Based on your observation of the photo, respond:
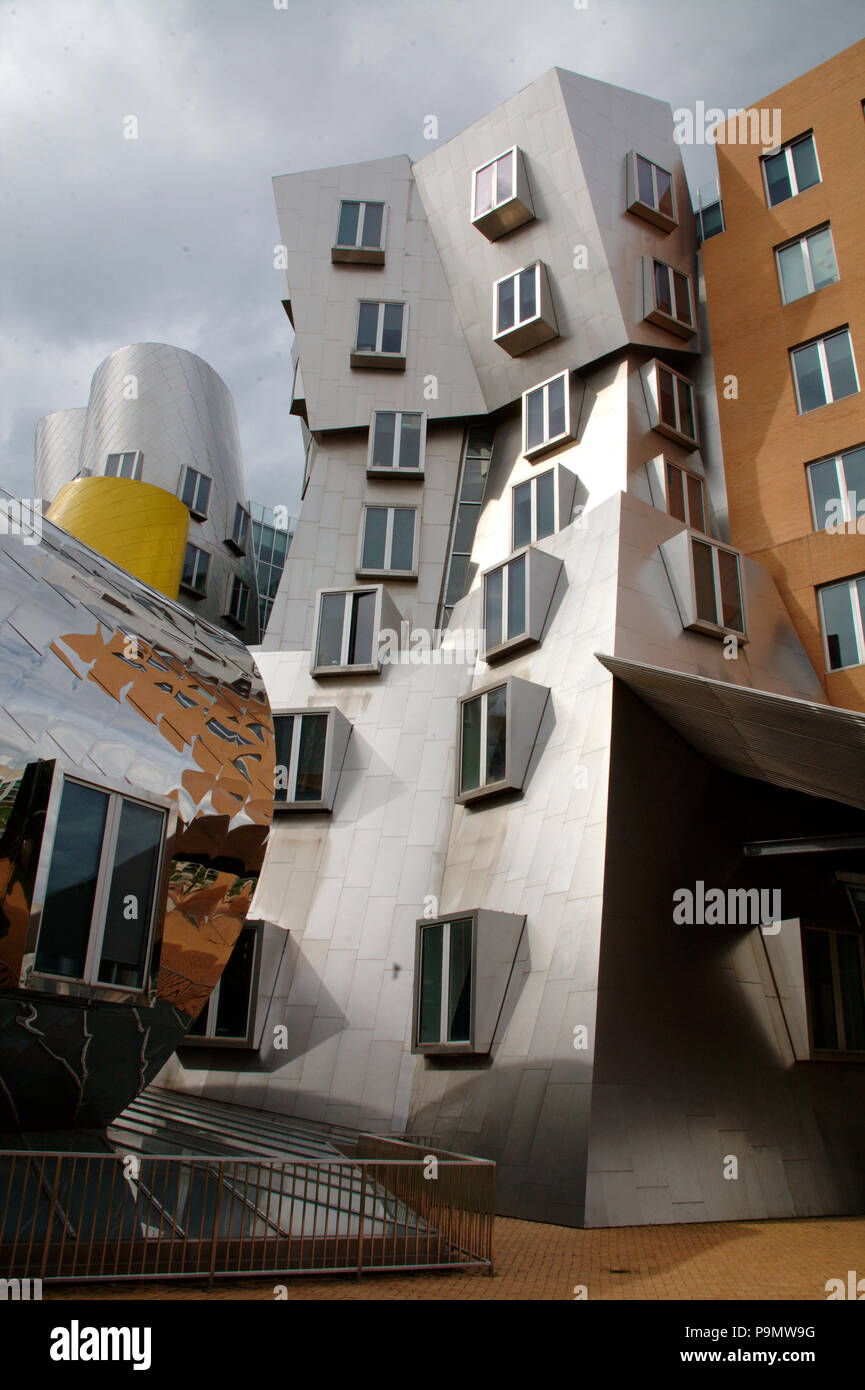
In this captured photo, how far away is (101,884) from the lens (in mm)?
10055

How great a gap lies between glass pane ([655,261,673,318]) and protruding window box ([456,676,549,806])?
33.9 ft

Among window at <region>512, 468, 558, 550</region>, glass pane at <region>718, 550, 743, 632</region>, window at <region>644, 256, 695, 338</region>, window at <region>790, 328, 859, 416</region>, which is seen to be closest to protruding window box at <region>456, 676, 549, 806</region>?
glass pane at <region>718, 550, 743, 632</region>

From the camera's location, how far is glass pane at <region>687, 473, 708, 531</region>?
67.8 feet

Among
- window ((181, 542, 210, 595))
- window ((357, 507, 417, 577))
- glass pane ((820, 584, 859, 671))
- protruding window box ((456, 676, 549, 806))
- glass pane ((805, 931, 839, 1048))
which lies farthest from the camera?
window ((181, 542, 210, 595))

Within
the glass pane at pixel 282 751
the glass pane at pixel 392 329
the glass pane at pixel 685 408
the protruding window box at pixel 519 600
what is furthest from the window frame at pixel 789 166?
the glass pane at pixel 282 751

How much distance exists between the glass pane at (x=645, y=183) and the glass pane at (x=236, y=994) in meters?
18.8

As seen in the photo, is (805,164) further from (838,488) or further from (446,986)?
(446,986)

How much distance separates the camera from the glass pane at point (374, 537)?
23906 millimetres

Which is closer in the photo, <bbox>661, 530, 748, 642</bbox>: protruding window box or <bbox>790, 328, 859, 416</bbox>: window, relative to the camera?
<bbox>661, 530, 748, 642</bbox>: protruding window box

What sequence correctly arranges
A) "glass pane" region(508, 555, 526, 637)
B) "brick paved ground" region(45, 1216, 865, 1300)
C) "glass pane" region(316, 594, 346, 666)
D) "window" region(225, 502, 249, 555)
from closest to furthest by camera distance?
"brick paved ground" region(45, 1216, 865, 1300)
"glass pane" region(508, 555, 526, 637)
"glass pane" region(316, 594, 346, 666)
"window" region(225, 502, 249, 555)

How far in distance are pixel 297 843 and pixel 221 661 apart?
23.1 feet

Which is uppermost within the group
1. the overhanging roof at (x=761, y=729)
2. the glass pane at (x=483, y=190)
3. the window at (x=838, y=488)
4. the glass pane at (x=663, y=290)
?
the glass pane at (x=483, y=190)

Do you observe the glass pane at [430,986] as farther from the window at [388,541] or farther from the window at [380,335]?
the window at [380,335]

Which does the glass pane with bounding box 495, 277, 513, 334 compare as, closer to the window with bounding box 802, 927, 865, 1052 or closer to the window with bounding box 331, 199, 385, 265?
the window with bounding box 331, 199, 385, 265
